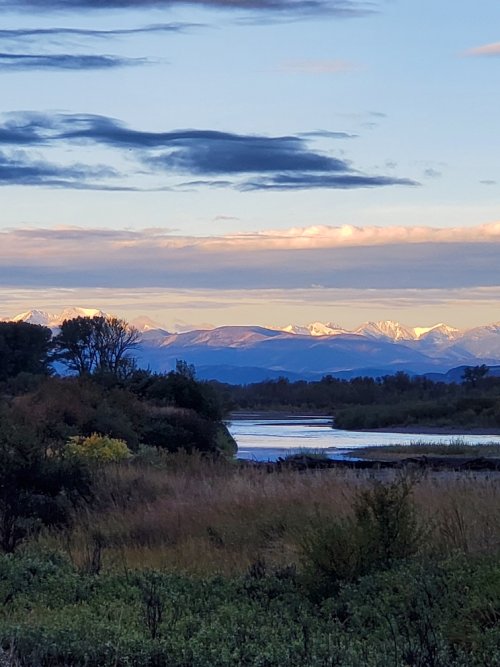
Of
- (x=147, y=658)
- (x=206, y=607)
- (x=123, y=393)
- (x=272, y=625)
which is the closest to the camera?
(x=147, y=658)

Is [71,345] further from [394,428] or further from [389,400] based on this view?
[389,400]

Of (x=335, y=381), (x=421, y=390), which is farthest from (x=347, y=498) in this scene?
(x=335, y=381)

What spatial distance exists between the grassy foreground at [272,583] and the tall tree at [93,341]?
55098 mm

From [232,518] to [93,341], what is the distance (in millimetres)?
58802

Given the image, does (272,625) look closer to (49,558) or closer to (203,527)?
(49,558)

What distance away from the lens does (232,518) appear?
56.9 feet

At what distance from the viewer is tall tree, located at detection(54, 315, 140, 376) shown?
73562 millimetres

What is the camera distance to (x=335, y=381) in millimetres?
145000

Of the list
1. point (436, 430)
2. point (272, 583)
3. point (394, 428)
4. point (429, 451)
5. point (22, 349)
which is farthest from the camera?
point (394, 428)

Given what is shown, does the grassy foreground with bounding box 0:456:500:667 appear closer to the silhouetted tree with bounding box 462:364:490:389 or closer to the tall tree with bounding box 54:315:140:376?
the tall tree with bounding box 54:315:140:376

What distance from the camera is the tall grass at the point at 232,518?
1396 centimetres

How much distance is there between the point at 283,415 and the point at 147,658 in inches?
4160

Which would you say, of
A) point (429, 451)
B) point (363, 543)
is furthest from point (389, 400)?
point (363, 543)

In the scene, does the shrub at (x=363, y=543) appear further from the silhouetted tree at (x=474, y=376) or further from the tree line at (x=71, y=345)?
the silhouetted tree at (x=474, y=376)
